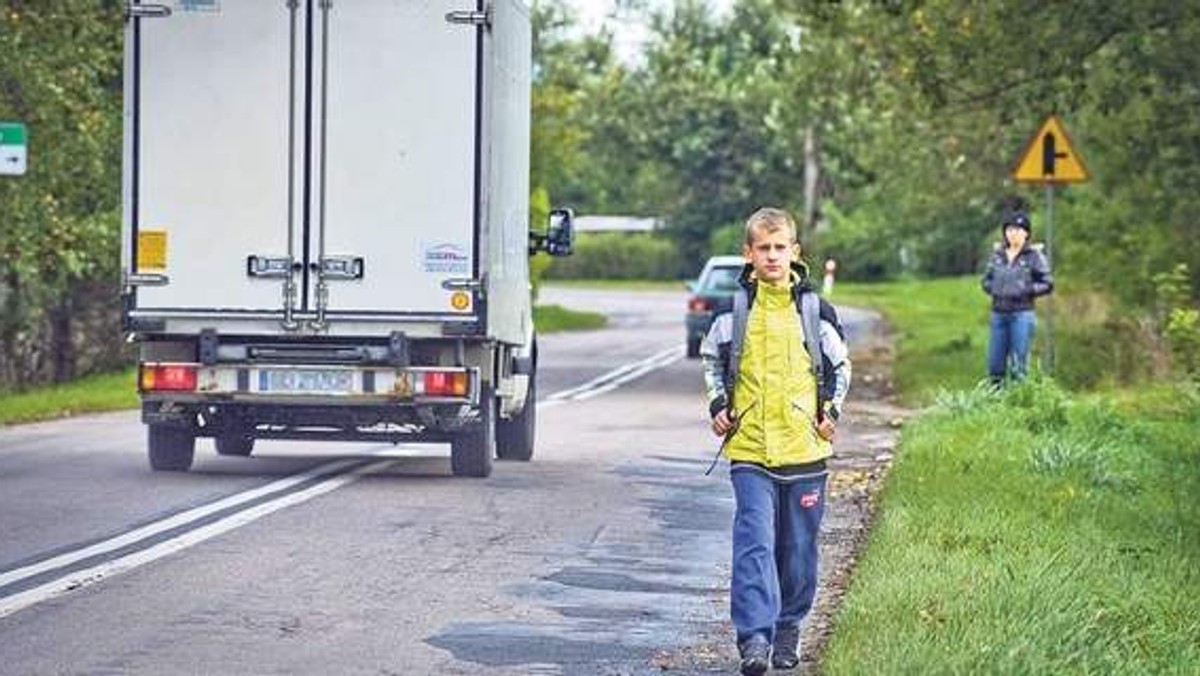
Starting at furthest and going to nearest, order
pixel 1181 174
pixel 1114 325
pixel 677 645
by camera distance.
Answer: pixel 1114 325 < pixel 1181 174 < pixel 677 645

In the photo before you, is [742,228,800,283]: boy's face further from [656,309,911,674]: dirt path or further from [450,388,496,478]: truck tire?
[450,388,496,478]: truck tire

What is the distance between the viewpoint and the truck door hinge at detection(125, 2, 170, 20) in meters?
16.9

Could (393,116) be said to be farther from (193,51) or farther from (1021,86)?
(1021,86)

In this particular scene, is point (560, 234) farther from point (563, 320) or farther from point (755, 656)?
point (563, 320)

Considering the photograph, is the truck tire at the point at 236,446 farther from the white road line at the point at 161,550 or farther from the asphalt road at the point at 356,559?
the white road line at the point at 161,550

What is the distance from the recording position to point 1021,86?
3000 centimetres

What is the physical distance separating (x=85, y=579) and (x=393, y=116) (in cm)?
550

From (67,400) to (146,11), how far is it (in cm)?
1124

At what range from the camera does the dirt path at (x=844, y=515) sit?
1027cm

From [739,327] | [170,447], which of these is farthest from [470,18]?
[739,327]

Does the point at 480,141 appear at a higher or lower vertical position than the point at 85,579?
higher

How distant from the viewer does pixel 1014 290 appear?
23344mm

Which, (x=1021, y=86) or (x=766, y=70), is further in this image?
(x=766, y=70)

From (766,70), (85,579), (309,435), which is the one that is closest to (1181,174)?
(309,435)
